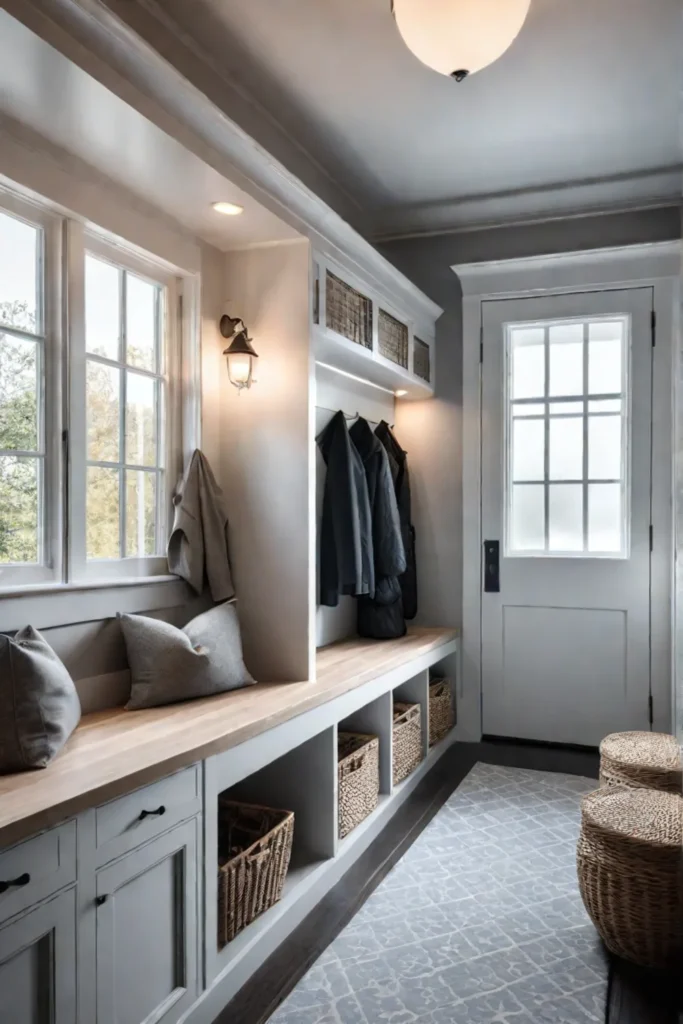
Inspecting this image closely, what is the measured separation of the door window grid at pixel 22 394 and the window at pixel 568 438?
269cm

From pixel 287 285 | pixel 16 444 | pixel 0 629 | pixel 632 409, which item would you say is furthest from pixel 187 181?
pixel 632 409

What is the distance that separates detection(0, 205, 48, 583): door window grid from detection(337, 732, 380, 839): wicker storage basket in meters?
1.38

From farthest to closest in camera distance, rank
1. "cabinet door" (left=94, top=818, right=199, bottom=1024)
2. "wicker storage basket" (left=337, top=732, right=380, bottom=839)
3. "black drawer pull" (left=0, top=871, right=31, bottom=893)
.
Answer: "wicker storage basket" (left=337, top=732, right=380, bottom=839) < "cabinet door" (left=94, top=818, right=199, bottom=1024) < "black drawer pull" (left=0, top=871, right=31, bottom=893)

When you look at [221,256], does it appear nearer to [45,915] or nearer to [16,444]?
[16,444]

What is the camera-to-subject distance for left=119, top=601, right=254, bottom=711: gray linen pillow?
7.98 feet

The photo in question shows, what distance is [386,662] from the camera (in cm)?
330

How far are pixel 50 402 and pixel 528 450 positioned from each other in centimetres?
271

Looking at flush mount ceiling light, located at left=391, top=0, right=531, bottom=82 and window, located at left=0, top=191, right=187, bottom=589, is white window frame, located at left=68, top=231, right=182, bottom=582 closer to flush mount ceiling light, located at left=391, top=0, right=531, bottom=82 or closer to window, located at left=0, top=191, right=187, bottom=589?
window, located at left=0, top=191, right=187, bottom=589

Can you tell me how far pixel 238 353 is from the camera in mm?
2871

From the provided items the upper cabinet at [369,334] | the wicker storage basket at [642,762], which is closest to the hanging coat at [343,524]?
the upper cabinet at [369,334]

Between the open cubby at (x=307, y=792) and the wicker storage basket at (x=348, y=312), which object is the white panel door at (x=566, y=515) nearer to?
the wicker storage basket at (x=348, y=312)

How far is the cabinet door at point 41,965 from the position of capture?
1394 mm

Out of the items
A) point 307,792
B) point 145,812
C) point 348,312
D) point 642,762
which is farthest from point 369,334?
point 145,812

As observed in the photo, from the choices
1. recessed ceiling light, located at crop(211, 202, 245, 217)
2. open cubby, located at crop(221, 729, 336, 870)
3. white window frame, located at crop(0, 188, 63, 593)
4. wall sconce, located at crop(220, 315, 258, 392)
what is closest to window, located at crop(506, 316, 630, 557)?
wall sconce, located at crop(220, 315, 258, 392)
